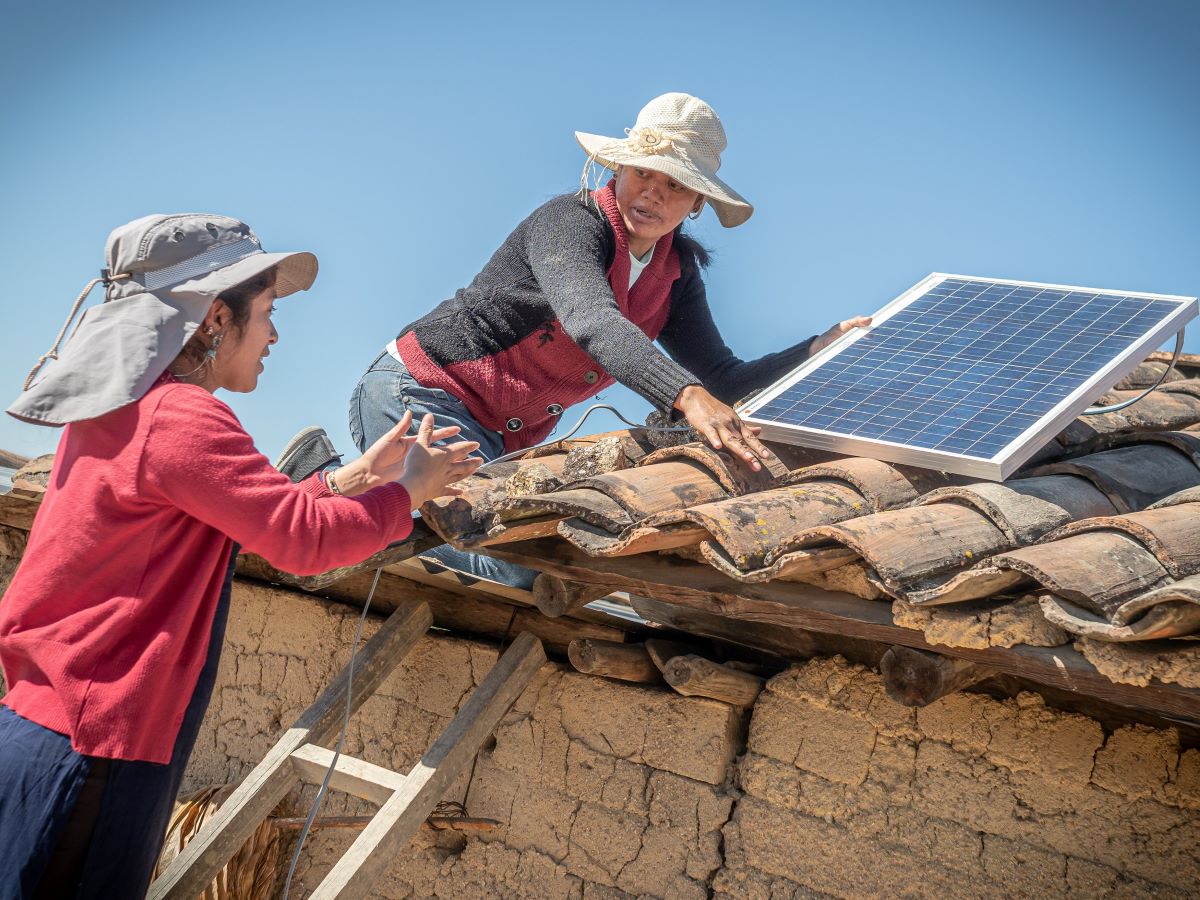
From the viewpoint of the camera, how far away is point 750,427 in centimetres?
360

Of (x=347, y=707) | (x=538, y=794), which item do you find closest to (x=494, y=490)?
(x=347, y=707)

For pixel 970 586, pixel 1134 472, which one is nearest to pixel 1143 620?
pixel 970 586

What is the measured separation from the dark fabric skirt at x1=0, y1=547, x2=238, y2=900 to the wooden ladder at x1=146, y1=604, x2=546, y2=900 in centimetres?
94

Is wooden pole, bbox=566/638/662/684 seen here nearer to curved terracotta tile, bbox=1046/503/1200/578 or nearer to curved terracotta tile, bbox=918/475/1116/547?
curved terracotta tile, bbox=918/475/1116/547

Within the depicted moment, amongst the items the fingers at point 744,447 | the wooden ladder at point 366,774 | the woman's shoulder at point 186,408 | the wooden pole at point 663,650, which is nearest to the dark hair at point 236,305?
the woman's shoulder at point 186,408

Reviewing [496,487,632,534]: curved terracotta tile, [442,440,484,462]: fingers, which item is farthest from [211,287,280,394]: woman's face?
[496,487,632,534]: curved terracotta tile

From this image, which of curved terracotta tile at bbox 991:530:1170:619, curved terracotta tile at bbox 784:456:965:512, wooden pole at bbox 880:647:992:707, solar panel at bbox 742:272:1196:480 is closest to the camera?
curved terracotta tile at bbox 991:530:1170:619

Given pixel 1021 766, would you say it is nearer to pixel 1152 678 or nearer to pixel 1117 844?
pixel 1117 844

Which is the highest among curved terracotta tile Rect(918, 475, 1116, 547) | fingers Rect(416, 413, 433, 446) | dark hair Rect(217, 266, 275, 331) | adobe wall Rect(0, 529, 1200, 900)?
dark hair Rect(217, 266, 275, 331)

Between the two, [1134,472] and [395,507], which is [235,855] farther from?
[1134,472]

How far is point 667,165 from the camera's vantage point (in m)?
3.96

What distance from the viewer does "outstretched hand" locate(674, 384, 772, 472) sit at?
335cm

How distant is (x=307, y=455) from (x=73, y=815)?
1.51 meters

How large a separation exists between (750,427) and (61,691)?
6.81ft
